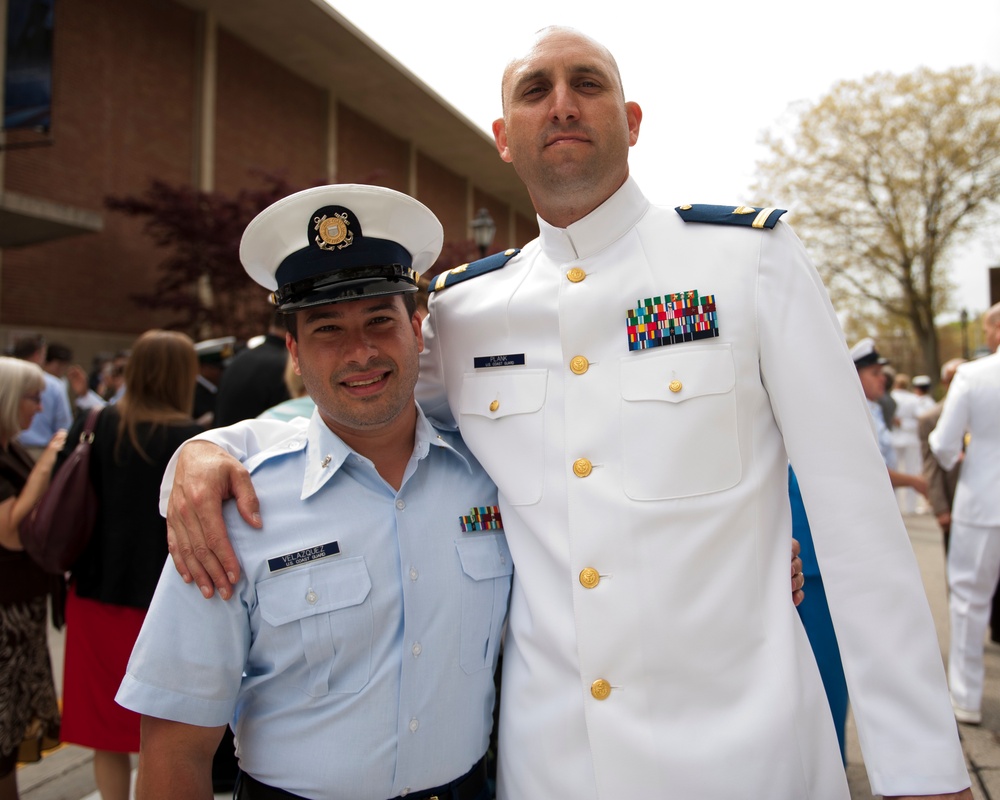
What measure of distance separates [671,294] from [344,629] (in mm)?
1002

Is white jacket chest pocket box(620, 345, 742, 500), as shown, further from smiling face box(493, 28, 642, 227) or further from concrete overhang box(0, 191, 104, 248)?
concrete overhang box(0, 191, 104, 248)

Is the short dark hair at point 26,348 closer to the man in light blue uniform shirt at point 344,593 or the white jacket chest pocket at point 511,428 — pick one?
the man in light blue uniform shirt at point 344,593

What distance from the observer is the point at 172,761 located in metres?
1.62

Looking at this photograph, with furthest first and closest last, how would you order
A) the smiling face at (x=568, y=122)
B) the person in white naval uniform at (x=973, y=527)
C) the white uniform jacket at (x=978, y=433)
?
the white uniform jacket at (x=978, y=433), the person in white naval uniform at (x=973, y=527), the smiling face at (x=568, y=122)

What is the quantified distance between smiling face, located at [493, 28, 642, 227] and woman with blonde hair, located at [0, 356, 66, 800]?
9.15ft

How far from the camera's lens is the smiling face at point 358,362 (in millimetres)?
1835

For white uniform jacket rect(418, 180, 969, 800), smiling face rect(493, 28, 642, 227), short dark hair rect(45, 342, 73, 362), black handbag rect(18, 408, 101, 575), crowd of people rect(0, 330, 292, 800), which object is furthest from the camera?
short dark hair rect(45, 342, 73, 362)

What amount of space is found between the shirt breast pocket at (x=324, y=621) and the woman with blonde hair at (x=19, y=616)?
7.49ft

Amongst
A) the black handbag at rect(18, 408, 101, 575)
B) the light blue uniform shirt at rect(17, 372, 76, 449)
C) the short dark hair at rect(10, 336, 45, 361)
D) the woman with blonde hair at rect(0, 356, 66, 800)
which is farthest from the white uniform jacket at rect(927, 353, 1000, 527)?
the light blue uniform shirt at rect(17, 372, 76, 449)

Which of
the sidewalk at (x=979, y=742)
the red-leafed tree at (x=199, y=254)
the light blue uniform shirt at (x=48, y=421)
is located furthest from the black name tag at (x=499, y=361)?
the red-leafed tree at (x=199, y=254)

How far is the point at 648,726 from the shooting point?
1.57 m

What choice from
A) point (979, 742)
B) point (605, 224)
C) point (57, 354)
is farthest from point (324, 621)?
point (57, 354)

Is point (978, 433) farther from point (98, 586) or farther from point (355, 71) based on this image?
point (355, 71)

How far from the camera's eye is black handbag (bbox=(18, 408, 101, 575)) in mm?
3277
